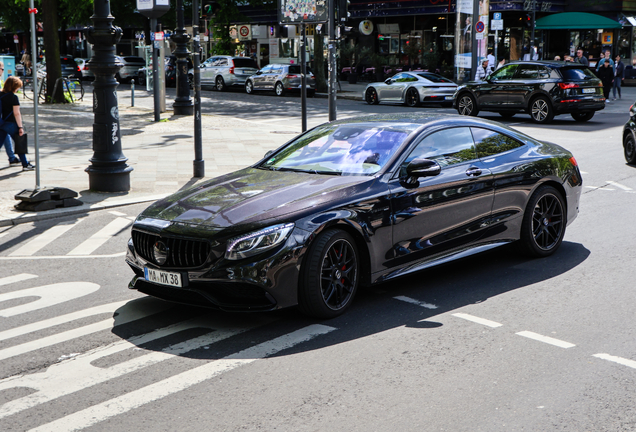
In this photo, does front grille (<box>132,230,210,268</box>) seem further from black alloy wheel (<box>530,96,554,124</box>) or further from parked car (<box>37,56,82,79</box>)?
parked car (<box>37,56,82,79</box>)

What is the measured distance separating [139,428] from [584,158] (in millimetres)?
12356

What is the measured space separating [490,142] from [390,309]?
7.06 feet

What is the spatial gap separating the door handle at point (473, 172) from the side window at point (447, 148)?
104 mm

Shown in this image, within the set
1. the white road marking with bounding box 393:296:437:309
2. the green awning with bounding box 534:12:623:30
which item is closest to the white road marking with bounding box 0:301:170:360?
the white road marking with bounding box 393:296:437:309

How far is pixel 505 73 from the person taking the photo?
2309cm

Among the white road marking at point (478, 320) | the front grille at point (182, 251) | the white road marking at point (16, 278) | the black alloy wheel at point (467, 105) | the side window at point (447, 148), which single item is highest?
the black alloy wheel at point (467, 105)

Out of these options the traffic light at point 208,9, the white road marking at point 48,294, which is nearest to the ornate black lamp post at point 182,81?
the traffic light at point 208,9

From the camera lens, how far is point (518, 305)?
6148mm

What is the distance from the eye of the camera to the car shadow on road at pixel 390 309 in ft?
17.7

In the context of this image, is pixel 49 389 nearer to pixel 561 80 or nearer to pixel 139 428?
pixel 139 428

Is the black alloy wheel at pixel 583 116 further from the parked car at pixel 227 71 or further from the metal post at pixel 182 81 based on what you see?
the parked car at pixel 227 71

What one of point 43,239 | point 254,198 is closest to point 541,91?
point 43,239

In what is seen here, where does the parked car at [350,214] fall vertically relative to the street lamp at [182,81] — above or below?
below

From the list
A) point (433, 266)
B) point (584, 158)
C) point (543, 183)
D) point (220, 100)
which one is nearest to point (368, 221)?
point (433, 266)
